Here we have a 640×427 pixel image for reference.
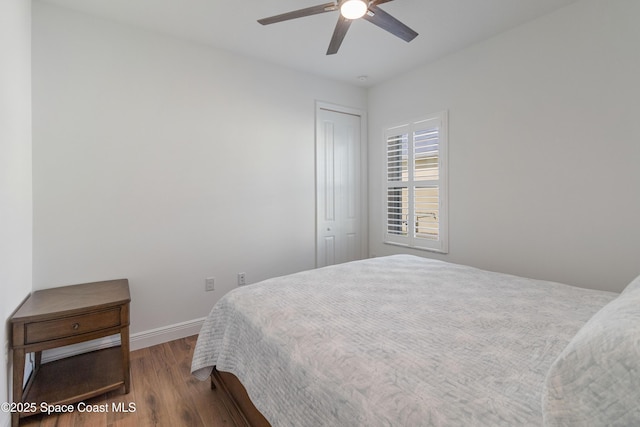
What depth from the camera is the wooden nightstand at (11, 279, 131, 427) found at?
1637 millimetres

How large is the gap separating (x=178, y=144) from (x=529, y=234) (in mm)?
3078

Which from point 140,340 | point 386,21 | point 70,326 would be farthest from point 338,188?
point 70,326

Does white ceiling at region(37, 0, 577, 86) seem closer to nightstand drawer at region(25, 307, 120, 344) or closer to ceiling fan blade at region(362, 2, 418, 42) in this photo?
ceiling fan blade at region(362, 2, 418, 42)

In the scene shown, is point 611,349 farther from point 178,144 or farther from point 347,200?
point 347,200

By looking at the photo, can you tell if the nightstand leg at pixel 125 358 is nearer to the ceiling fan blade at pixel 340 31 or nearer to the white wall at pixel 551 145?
the ceiling fan blade at pixel 340 31

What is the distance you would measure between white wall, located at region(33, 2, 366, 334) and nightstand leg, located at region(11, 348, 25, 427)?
0.71 m

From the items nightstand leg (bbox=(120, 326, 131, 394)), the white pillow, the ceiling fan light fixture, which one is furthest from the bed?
the ceiling fan light fixture

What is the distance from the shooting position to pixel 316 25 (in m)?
2.46

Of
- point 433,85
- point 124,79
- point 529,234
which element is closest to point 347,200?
point 433,85

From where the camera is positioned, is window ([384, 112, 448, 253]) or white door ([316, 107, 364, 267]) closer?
window ([384, 112, 448, 253])

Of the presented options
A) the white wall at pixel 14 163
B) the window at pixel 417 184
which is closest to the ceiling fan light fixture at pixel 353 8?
the window at pixel 417 184

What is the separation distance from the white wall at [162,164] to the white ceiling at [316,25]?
6.9 inches

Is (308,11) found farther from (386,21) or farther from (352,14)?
(386,21)

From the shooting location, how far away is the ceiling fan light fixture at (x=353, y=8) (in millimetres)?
1700
